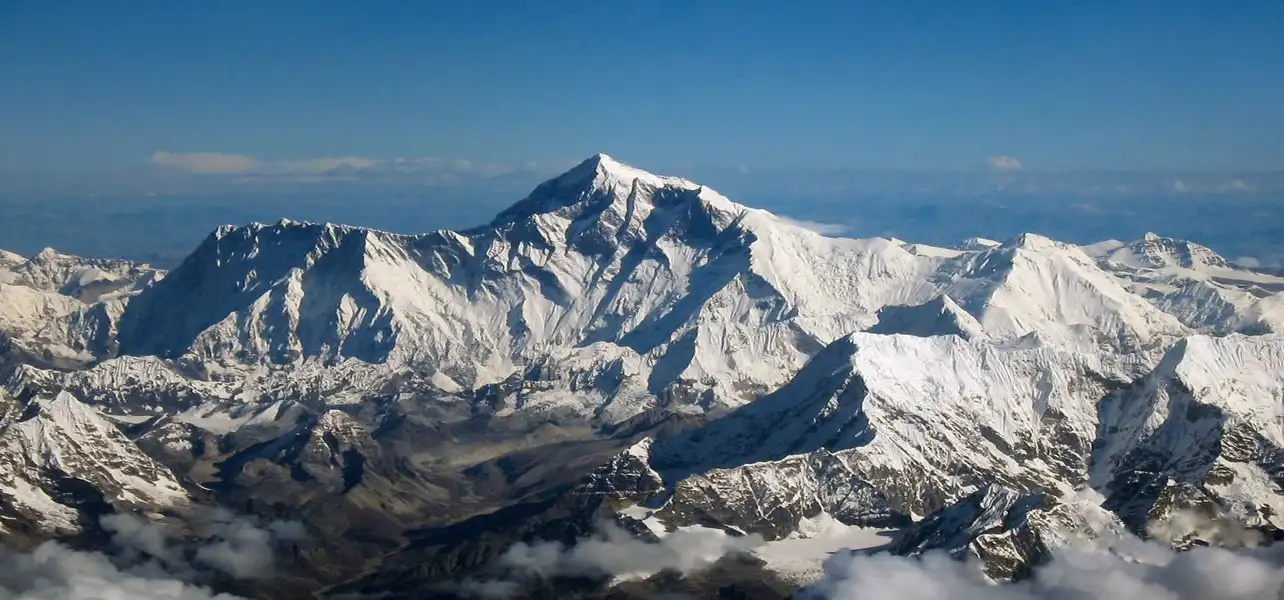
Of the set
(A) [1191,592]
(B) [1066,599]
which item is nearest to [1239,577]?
(A) [1191,592]

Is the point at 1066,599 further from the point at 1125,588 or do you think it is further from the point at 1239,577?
the point at 1239,577

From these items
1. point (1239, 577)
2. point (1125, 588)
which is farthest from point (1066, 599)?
point (1239, 577)

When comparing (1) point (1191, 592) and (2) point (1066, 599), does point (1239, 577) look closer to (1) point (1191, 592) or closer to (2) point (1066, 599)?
(1) point (1191, 592)
